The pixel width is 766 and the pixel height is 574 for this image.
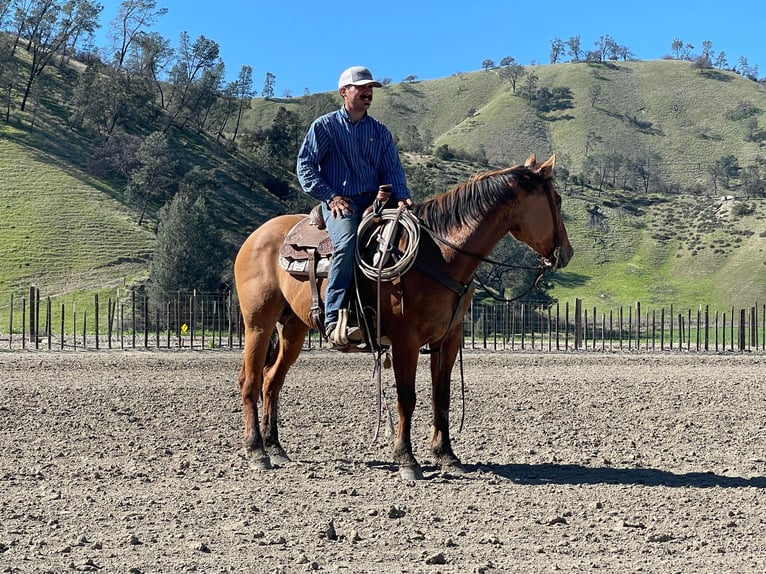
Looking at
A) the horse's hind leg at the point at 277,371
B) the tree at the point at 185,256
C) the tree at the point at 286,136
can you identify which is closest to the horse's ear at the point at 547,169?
the horse's hind leg at the point at 277,371

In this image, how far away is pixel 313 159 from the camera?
788 centimetres

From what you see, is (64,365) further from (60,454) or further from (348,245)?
(348,245)

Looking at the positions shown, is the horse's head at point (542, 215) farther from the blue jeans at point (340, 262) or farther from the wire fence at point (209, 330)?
the wire fence at point (209, 330)

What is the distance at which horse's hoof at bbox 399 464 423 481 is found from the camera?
7.25 meters

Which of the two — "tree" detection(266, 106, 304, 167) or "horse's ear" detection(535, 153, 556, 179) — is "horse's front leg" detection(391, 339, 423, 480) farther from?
"tree" detection(266, 106, 304, 167)

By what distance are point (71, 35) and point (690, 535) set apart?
278 ft

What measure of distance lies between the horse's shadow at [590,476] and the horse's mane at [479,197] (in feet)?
6.53

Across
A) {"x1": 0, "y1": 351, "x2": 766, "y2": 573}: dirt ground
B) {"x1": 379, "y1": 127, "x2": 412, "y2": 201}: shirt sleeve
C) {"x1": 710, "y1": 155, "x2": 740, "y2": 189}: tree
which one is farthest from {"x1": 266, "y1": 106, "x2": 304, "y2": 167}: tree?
{"x1": 379, "y1": 127, "x2": 412, "y2": 201}: shirt sleeve

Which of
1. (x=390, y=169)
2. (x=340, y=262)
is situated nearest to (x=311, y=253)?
(x=340, y=262)

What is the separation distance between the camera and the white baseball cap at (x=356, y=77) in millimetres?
7766

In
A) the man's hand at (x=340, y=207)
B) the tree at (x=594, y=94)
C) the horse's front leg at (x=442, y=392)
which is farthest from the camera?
the tree at (x=594, y=94)

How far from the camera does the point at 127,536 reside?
17.3 ft

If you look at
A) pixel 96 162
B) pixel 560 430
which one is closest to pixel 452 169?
pixel 96 162

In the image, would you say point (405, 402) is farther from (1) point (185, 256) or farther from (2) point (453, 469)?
(1) point (185, 256)
